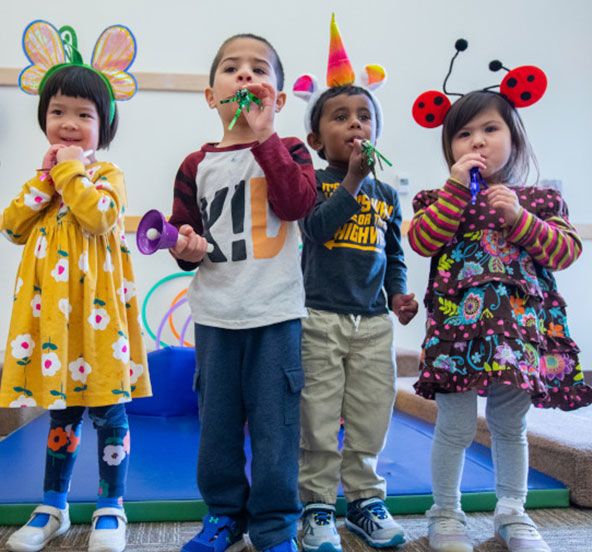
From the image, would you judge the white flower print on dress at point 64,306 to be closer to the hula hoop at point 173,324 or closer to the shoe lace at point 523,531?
the shoe lace at point 523,531

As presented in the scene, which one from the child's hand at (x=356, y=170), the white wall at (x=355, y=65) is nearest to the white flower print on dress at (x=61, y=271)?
the child's hand at (x=356, y=170)

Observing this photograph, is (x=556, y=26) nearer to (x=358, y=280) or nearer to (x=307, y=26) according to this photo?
(x=307, y=26)

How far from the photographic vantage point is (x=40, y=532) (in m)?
1.21

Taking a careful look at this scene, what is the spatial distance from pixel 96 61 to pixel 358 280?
82 centimetres

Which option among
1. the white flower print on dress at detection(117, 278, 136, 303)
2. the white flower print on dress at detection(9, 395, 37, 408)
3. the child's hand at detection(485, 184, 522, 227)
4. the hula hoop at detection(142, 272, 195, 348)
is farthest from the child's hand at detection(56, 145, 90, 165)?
the hula hoop at detection(142, 272, 195, 348)

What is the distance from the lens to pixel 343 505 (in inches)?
55.7

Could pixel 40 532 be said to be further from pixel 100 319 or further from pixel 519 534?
pixel 519 534

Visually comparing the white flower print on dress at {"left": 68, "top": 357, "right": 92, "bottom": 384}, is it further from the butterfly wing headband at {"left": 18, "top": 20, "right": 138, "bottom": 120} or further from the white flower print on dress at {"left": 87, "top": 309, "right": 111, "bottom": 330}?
the butterfly wing headband at {"left": 18, "top": 20, "right": 138, "bottom": 120}

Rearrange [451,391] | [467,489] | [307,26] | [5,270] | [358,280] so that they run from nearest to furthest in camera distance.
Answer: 1. [451,391]
2. [358,280]
3. [467,489]
4. [5,270]
5. [307,26]

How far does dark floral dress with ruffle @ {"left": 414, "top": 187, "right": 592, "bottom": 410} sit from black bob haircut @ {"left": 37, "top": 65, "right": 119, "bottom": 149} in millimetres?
823

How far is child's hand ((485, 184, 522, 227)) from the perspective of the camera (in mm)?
1211

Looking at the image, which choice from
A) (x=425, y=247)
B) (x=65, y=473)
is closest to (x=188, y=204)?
(x=425, y=247)

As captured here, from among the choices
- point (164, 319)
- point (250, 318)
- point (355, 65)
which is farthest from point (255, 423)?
point (355, 65)

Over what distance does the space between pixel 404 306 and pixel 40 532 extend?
886 mm
